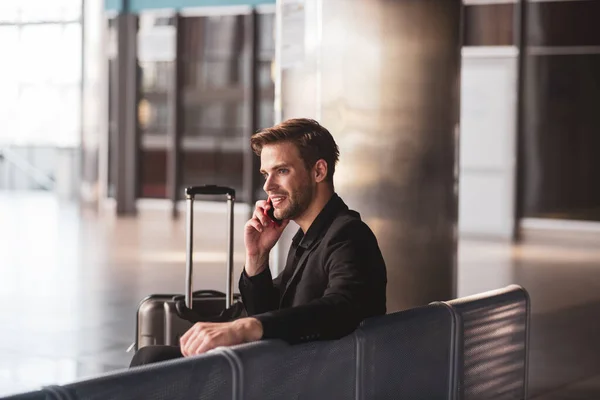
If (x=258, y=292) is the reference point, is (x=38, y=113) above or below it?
above

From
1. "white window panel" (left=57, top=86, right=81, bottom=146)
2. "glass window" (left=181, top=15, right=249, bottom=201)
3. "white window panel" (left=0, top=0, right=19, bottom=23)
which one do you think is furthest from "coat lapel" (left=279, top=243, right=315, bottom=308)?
"white window panel" (left=0, top=0, right=19, bottom=23)

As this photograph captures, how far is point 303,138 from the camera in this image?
4305 millimetres

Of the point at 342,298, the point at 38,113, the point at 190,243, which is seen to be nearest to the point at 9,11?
the point at 38,113

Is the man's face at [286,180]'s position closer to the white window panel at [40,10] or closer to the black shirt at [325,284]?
the black shirt at [325,284]

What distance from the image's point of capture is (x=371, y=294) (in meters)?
4.10

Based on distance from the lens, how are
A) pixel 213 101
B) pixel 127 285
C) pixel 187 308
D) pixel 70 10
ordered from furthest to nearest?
pixel 70 10 → pixel 213 101 → pixel 127 285 → pixel 187 308

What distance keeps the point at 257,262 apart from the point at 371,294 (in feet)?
2.33

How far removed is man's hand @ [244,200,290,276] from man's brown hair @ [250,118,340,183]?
0.36 metres

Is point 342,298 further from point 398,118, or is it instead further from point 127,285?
point 127,285

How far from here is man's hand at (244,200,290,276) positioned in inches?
180

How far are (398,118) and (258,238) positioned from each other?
3160mm

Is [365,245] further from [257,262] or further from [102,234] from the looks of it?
[102,234]

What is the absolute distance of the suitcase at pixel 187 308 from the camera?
5438 millimetres

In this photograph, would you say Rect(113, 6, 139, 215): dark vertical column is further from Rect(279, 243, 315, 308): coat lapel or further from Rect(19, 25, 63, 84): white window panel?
Rect(279, 243, 315, 308): coat lapel
